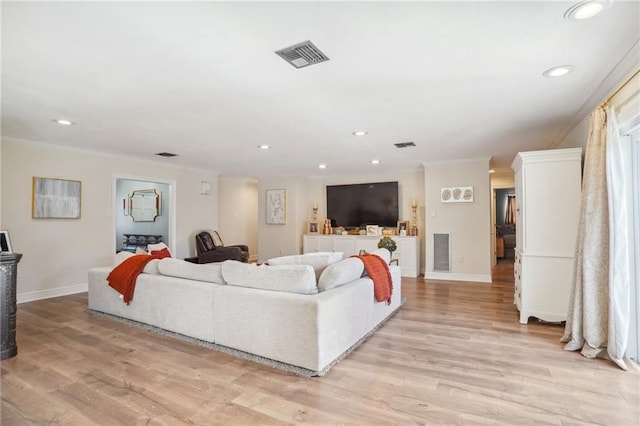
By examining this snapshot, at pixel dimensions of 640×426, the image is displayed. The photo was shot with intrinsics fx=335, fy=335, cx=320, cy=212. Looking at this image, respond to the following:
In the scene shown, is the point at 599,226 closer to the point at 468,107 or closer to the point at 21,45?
the point at 468,107

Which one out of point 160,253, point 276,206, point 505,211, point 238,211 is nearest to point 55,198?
point 160,253

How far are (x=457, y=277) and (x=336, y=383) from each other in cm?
467

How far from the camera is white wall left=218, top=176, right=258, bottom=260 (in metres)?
8.75

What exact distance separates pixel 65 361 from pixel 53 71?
2254 mm

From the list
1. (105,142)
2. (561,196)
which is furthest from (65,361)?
(561,196)

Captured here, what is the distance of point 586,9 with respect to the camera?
5.67 feet

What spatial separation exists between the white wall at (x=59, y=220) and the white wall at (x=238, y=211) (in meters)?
2.57

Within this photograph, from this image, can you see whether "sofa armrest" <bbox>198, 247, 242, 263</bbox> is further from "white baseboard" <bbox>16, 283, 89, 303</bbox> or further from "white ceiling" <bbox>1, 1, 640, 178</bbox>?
"white ceiling" <bbox>1, 1, 640, 178</bbox>

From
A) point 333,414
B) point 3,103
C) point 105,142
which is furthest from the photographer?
point 105,142

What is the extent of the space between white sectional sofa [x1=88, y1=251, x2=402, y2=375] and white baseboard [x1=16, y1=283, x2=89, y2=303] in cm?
219

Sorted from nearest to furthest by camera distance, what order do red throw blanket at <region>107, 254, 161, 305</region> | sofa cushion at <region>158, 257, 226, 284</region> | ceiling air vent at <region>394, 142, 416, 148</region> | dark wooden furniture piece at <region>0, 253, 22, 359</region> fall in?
dark wooden furniture piece at <region>0, 253, 22, 359</region>
sofa cushion at <region>158, 257, 226, 284</region>
red throw blanket at <region>107, 254, 161, 305</region>
ceiling air vent at <region>394, 142, 416, 148</region>

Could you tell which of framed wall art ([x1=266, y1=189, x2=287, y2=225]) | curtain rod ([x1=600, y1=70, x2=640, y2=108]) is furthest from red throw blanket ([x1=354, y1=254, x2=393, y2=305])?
framed wall art ([x1=266, y1=189, x2=287, y2=225])

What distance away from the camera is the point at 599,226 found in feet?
9.06

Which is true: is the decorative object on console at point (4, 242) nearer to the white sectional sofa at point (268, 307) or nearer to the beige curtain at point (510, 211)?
the white sectional sofa at point (268, 307)
